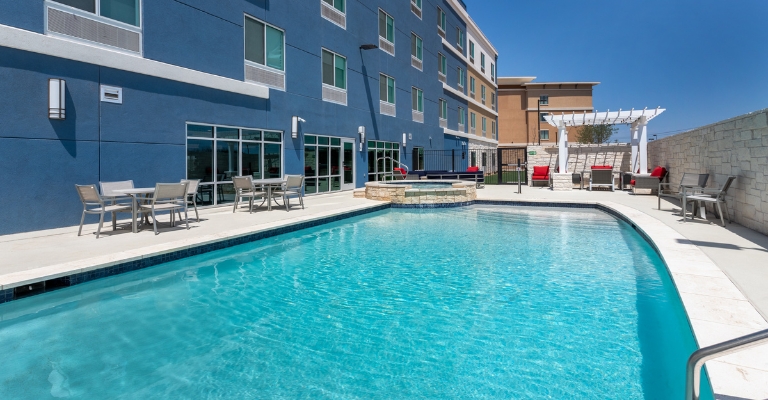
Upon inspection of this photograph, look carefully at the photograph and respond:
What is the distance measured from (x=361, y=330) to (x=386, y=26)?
19.1 meters

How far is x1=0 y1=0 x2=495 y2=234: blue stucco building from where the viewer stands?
24.7ft

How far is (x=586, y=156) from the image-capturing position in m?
20.0

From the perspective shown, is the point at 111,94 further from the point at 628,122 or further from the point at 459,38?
the point at 459,38

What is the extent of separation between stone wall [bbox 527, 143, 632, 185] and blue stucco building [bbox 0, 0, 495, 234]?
777 cm

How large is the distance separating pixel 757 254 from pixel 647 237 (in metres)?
1.67

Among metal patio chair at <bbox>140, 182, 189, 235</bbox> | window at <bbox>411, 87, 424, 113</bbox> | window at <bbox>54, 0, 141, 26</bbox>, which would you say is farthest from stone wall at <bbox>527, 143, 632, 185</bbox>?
window at <bbox>54, 0, 141, 26</bbox>

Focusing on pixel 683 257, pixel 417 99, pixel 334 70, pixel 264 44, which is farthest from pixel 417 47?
pixel 683 257

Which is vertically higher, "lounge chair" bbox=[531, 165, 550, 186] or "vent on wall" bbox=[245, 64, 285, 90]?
"vent on wall" bbox=[245, 64, 285, 90]

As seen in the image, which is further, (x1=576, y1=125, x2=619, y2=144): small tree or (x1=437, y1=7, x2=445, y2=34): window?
(x1=576, y1=125, x2=619, y2=144): small tree

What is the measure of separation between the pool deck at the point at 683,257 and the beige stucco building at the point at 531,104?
4087cm

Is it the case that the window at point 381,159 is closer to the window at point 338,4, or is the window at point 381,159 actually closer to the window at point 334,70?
the window at point 334,70

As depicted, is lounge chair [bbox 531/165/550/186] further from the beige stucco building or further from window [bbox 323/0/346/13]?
the beige stucco building

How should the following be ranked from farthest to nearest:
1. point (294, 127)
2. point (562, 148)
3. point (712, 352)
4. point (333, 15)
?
1. point (562, 148)
2. point (333, 15)
3. point (294, 127)
4. point (712, 352)

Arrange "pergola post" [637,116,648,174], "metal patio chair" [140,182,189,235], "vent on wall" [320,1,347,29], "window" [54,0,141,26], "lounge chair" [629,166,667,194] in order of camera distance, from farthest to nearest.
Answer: "pergola post" [637,116,648,174] → "vent on wall" [320,1,347,29] → "lounge chair" [629,166,667,194] → "window" [54,0,141,26] → "metal patio chair" [140,182,189,235]
